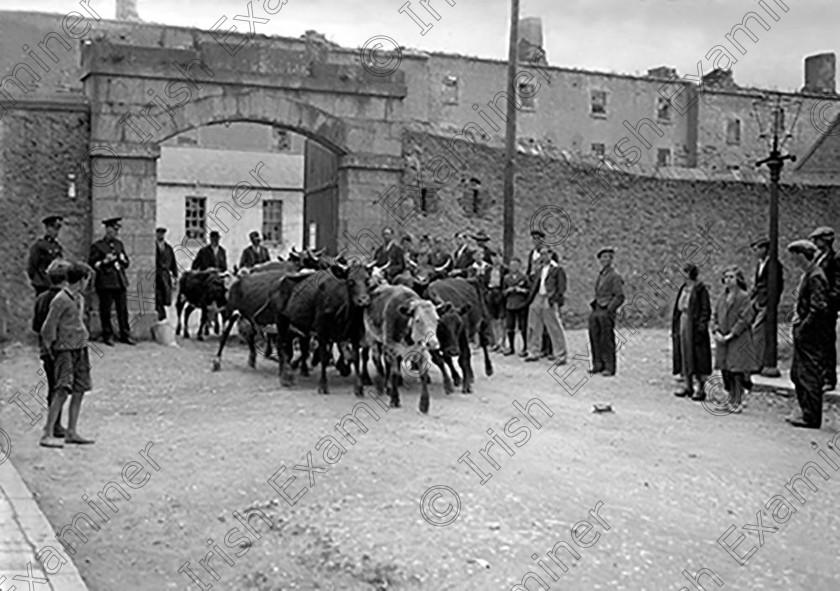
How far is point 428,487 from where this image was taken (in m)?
8.34

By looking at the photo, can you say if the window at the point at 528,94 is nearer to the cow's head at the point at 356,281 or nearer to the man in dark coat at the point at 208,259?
the man in dark coat at the point at 208,259

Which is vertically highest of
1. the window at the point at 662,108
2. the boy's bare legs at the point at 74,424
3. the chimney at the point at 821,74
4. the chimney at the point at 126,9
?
the chimney at the point at 126,9

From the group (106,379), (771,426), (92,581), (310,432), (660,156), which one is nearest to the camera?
(92,581)

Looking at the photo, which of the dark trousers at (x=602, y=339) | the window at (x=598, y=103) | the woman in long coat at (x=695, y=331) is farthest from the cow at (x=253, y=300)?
the window at (x=598, y=103)

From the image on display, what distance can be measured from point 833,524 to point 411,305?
5.24 m

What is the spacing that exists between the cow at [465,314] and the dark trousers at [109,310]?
18.5ft

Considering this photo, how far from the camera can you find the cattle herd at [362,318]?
1200cm

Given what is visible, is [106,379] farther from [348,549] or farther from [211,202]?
[211,202]

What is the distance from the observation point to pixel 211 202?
1586 inches

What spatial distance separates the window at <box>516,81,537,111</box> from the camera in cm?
4128

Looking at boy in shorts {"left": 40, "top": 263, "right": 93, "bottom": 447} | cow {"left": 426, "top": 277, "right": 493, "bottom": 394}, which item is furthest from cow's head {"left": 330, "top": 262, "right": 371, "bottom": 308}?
boy in shorts {"left": 40, "top": 263, "right": 93, "bottom": 447}

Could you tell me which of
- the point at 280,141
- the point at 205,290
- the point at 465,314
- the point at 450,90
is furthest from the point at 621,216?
the point at 280,141

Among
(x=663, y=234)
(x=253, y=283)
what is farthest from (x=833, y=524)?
(x=663, y=234)

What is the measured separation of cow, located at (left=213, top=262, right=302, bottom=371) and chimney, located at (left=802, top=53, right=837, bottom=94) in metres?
36.8
